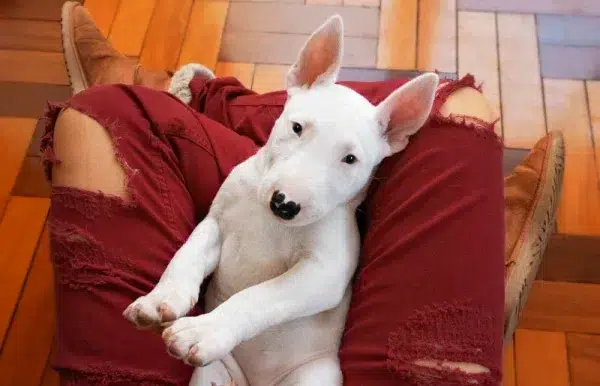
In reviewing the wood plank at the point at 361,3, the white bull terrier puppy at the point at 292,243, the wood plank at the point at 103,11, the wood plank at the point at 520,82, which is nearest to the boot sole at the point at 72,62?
the wood plank at the point at 103,11

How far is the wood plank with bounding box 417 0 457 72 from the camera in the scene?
6.18 ft

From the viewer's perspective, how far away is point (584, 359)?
143 centimetres

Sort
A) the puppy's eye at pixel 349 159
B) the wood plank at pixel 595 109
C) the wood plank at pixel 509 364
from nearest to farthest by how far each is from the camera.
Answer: the puppy's eye at pixel 349 159 → the wood plank at pixel 509 364 → the wood plank at pixel 595 109

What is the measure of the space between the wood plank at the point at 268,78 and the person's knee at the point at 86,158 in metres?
0.69

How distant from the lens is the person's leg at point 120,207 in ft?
3.57

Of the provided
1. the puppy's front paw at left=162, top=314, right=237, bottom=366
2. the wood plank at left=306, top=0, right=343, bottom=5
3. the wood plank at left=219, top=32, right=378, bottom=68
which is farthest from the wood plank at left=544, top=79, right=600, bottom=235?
the puppy's front paw at left=162, top=314, right=237, bottom=366

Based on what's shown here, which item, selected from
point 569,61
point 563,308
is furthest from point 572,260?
point 569,61

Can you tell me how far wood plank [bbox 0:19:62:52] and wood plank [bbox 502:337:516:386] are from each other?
4.42ft

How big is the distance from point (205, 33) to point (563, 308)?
1143mm

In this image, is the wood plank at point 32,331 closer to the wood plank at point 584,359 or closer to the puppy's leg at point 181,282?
the puppy's leg at point 181,282

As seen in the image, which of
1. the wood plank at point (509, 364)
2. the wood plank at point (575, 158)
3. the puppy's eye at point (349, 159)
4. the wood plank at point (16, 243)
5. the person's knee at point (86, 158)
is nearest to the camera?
the puppy's eye at point (349, 159)

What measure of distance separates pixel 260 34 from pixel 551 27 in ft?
2.59

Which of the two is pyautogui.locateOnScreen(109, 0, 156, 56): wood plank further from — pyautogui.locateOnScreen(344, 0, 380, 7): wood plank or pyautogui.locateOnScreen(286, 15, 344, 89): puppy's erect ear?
pyautogui.locateOnScreen(286, 15, 344, 89): puppy's erect ear

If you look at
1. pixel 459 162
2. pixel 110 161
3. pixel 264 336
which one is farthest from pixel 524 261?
pixel 110 161
